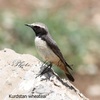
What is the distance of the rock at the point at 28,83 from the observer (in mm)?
7031

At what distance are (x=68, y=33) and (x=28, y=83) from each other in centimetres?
A: 681

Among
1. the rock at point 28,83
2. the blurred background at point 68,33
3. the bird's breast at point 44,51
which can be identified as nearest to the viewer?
the rock at point 28,83

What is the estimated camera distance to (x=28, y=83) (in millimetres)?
7230

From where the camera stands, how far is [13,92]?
284 inches

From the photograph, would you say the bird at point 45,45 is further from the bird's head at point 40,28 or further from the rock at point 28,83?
the rock at point 28,83

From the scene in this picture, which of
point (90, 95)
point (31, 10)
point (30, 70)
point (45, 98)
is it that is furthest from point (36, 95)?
point (31, 10)

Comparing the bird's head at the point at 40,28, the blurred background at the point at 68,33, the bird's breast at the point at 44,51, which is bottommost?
the bird's breast at the point at 44,51

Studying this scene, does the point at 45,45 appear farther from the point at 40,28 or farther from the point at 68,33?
the point at 68,33

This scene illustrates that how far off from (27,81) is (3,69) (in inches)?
21.6

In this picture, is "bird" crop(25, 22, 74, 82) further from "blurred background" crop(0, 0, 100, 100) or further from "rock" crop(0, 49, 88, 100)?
"blurred background" crop(0, 0, 100, 100)

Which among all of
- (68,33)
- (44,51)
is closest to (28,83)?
(44,51)

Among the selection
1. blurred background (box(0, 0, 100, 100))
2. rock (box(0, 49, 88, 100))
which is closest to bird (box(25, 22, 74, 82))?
rock (box(0, 49, 88, 100))

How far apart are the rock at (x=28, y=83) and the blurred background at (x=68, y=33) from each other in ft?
15.3

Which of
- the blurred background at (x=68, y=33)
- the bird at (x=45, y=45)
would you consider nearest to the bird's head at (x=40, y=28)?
the bird at (x=45, y=45)
